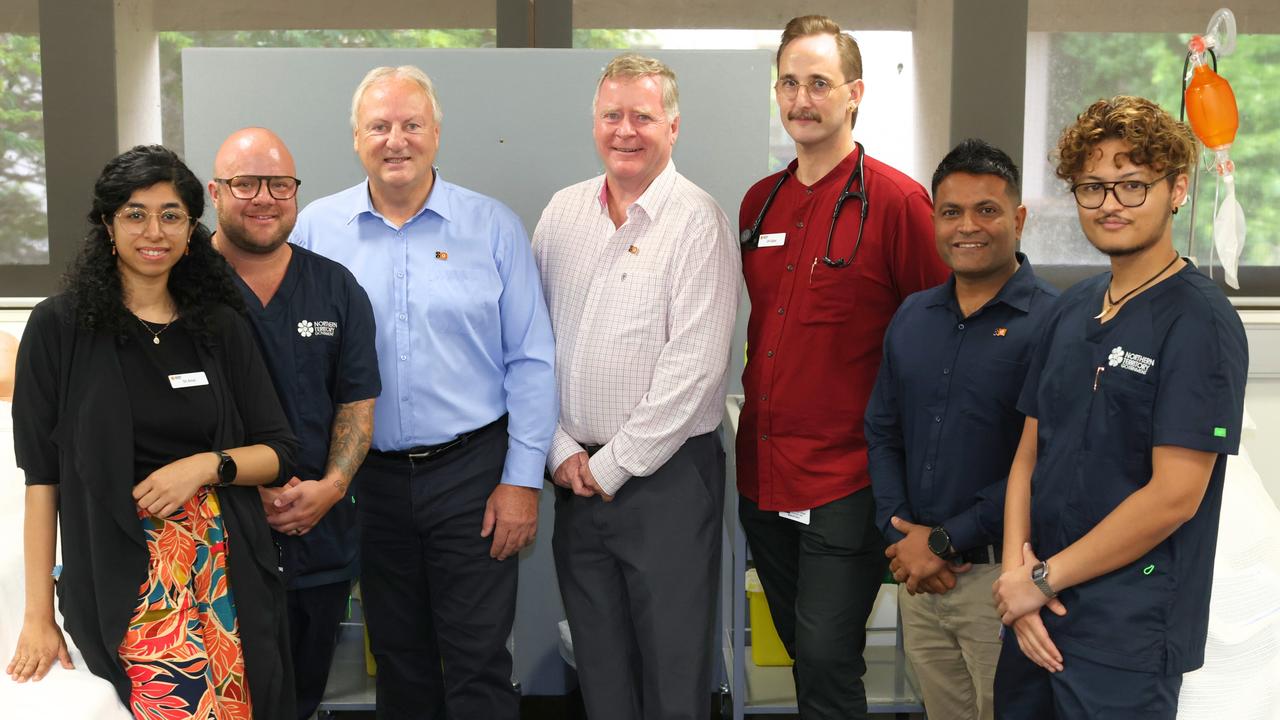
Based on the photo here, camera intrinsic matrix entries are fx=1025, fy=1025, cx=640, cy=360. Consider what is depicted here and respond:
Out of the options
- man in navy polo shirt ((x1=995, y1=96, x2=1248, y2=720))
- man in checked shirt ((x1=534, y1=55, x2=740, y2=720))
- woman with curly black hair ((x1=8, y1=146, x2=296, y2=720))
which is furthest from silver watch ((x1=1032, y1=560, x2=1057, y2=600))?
woman with curly black hair ((x1=8, y1=146, x2=296, y2=720))

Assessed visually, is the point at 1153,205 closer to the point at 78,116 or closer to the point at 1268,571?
the point at 1268,571

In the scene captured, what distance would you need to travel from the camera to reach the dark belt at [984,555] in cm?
221

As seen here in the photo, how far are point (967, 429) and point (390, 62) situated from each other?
2.06 meters

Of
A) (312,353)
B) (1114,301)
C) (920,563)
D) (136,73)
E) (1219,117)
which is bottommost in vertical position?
(920,563)

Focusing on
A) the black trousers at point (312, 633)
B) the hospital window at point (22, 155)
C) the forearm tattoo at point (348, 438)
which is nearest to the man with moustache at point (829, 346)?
the forearm tattoo at point (348, 438)

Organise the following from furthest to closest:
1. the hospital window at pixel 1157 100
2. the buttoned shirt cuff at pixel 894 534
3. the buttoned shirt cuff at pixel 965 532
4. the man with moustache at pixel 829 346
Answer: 1. the hospital window at pixel 1157 100
2. the man with moustache at pixel 829 346
3. the buttoned shirt cuff at pixel 894 534
4. the buttoned shirt cuff at pixel 965 532

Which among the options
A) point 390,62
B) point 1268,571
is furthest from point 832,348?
point 390,62

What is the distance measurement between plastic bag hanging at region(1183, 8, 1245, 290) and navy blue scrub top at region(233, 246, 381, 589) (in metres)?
2.49

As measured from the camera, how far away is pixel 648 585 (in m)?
2.36

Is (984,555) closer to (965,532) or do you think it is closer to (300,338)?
(965,532)

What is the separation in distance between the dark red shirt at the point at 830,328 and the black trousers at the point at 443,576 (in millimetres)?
690

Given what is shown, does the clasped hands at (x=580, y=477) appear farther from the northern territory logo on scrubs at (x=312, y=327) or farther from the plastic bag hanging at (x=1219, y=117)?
the plastic bag hanging at (x=1219, y=117)

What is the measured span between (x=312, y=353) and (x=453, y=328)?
0.34 m

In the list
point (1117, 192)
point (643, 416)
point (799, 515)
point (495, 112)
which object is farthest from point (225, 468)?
point (1117, 192)
